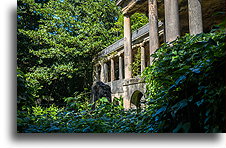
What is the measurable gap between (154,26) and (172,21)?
1.11 meters

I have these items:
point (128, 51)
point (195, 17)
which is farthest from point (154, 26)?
point (128, 51)

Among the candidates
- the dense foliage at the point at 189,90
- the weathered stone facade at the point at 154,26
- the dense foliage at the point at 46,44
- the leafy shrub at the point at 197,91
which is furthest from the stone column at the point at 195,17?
the leafy shrub at the point at 197,91

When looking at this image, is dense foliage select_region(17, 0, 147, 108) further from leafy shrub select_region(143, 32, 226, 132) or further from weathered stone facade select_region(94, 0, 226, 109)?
leafy shrub select_region(143, 32, 226, 132)

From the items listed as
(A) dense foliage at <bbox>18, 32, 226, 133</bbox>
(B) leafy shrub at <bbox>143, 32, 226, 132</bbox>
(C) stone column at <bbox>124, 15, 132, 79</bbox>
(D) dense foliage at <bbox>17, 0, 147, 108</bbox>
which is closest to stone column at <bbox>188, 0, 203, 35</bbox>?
(D) dense foliage at <bbox>17, 0, 147, 108</bbox>

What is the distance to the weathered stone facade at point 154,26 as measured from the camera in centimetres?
501

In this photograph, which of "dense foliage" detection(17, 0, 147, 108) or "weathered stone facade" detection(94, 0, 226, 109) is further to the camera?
"weathered stone facade" detection(94, 0, 226, 109)

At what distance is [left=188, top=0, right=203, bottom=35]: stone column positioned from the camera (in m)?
4.87

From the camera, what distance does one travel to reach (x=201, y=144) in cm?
266

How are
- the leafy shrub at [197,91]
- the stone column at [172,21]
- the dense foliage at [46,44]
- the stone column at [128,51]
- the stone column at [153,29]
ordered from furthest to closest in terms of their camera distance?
1. the stone column at [128,51]
2. the stone column at [153,29]
3. the stone column at [172,21]
4. the dense foliage at [46,44]
5. the leafy shrub at [197,91]

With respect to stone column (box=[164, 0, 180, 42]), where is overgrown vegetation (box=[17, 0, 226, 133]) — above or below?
below

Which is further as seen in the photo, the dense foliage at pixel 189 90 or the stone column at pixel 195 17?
the stone column at pixel 195 17

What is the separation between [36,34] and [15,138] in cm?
171

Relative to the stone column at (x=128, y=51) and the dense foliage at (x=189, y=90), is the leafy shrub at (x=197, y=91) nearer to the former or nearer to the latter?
the dense foliage at (x=189, y=90)
